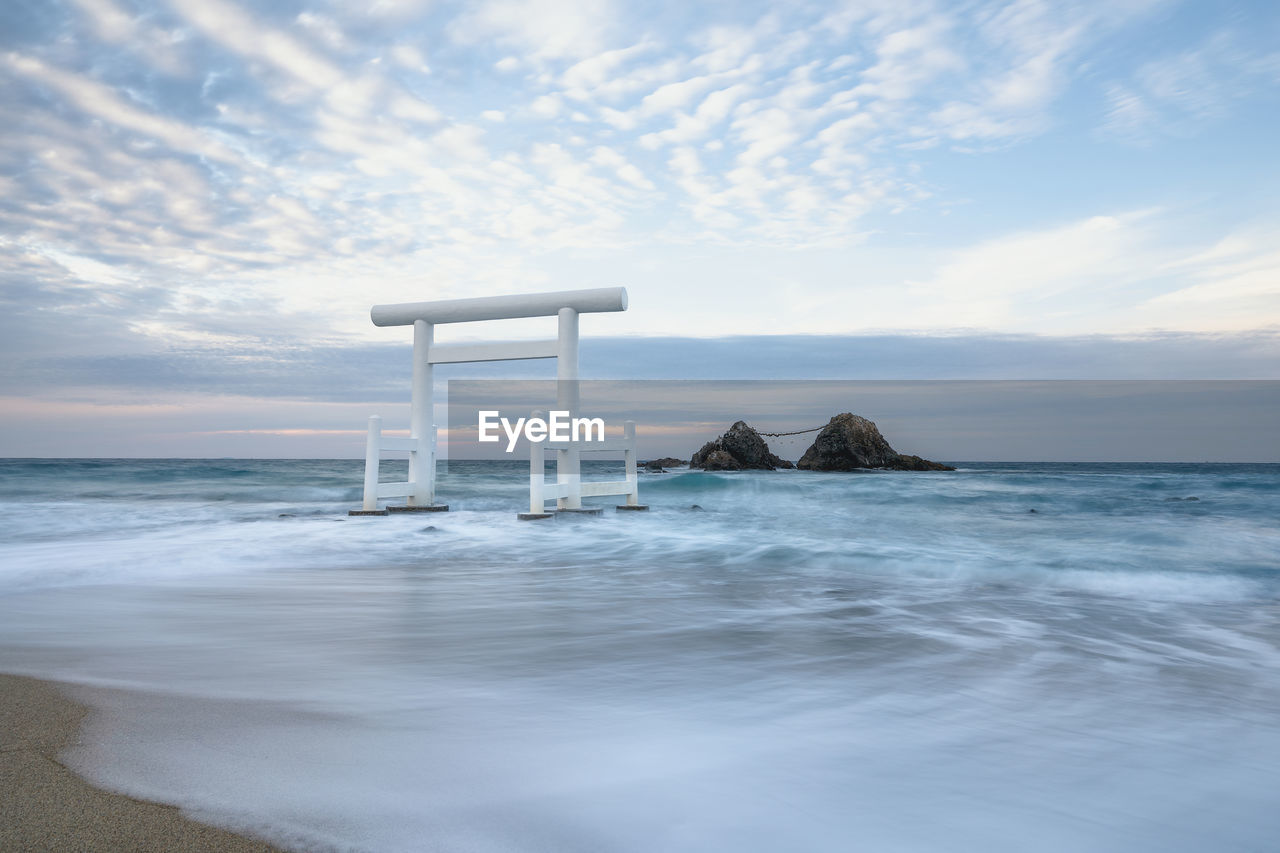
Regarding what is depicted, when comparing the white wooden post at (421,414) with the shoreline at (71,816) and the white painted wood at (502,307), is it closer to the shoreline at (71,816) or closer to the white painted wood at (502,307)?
the white painted wood at (502,307)

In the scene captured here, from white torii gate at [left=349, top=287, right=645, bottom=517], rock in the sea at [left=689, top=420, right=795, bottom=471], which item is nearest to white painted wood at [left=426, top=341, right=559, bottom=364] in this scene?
white torii gate at [left=349, top=287, right=645, bottom=517]

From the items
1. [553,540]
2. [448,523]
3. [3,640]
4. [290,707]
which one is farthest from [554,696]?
[448,523]

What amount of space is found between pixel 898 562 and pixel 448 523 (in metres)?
4.73

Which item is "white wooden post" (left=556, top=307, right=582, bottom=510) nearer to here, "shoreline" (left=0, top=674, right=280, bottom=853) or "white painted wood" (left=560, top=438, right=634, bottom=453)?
"white painted wood" (left=560, top=438, right=634, bottom=453)

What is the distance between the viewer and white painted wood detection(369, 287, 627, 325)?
8172mm

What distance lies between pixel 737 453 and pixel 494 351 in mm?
19975

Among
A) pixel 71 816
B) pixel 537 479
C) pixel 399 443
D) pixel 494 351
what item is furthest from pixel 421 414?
pixel 71 816

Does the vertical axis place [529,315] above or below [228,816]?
above

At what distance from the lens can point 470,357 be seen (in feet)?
29.0

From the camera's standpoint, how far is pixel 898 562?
579 centimetres

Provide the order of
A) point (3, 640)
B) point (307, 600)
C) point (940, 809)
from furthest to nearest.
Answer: point (307, 600), point (3, 640), point (940, 809)

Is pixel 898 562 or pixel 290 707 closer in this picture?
pixel 290 707

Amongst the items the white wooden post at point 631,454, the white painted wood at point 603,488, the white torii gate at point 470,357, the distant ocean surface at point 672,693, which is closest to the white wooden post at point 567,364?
the white torii gate at point 470,357

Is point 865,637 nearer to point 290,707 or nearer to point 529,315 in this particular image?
point 290,707
